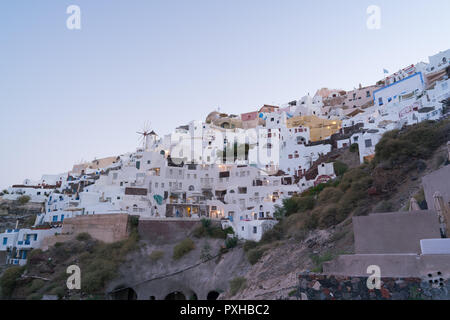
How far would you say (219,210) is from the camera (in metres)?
43.2

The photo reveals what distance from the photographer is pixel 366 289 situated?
7496 mm

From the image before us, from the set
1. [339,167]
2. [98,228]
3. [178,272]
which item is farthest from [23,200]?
[339,167]

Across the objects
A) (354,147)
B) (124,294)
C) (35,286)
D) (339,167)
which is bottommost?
(124,294)

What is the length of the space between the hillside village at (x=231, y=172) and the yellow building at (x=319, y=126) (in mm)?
155

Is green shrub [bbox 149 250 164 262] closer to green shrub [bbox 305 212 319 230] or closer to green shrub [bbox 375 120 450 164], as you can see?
green shrub [bbox 305 212 319 230]

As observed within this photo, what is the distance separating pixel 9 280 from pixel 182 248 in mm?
17341

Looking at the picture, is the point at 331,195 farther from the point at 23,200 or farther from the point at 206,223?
the point at 23,200

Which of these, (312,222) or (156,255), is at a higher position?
(312,222)

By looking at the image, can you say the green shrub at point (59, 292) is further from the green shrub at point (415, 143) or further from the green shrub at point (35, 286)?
the green shrub at point (415, 143)

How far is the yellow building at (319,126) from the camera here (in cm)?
5355

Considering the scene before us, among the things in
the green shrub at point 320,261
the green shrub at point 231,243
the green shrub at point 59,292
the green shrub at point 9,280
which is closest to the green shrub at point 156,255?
the green shrub at point 231,243

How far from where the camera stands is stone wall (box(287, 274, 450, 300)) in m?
6.86

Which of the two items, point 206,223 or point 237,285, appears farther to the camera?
point 206,223
